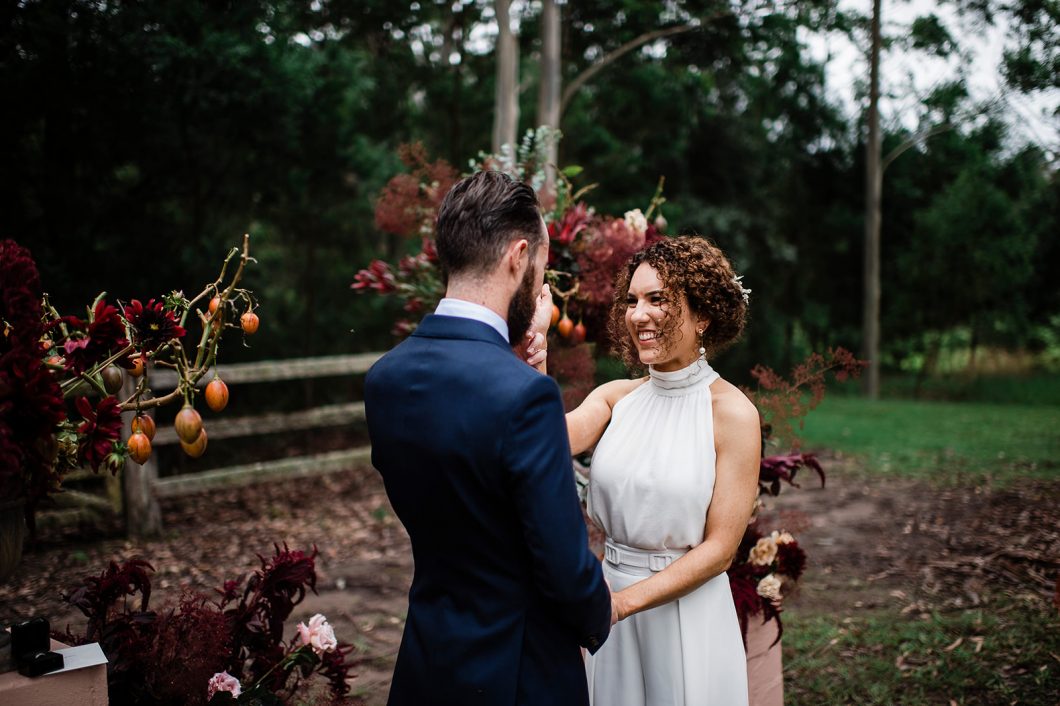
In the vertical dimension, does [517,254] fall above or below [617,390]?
above

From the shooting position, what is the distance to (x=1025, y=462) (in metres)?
9.18

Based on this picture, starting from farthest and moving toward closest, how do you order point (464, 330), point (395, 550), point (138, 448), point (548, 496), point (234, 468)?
point (234, 468) < point (395, 550) < point (138, 448) < point (464, 330) < point (548, 496)

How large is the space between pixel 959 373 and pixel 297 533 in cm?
1769

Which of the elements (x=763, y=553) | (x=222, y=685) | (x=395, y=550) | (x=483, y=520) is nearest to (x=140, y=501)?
(x=395, y=550)

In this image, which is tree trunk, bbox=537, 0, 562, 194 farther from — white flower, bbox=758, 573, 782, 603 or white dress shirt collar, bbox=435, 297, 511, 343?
white dress shirt collar, bbox=435, 297, 511, 343

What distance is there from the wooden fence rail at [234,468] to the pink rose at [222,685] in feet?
12.6

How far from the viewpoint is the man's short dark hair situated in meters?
1.62

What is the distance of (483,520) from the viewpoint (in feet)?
5.13

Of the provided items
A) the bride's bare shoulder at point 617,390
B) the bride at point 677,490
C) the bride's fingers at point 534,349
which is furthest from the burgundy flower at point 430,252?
the bride's fingers at point 534,349

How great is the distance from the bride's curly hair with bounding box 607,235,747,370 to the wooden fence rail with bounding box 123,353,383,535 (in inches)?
173

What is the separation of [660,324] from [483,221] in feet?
2.80

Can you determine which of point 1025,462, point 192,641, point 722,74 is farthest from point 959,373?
point 192,641

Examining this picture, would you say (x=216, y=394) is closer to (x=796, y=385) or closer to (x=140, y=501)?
(x=796, y=385)

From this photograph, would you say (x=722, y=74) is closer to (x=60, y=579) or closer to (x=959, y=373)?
(x=959, y=373)
